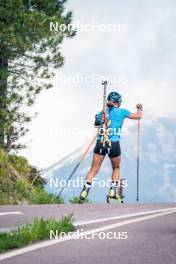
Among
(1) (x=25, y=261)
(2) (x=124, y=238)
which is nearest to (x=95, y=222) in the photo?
(2) (x=124, y=238)

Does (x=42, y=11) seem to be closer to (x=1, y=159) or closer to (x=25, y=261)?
(x=1, y=159)

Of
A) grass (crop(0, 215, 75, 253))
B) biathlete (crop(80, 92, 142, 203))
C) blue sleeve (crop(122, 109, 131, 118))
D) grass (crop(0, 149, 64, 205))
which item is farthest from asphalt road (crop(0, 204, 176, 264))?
grass (crop(0, 149, 64, 205))

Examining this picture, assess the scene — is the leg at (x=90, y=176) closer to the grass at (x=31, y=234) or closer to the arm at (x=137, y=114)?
the arm at (x=137, y=114)

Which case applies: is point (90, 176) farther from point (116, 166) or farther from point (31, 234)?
point (31, 234)

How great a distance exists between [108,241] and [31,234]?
80 cm

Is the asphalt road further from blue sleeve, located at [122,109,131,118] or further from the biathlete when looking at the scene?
blue sleeve, located at [122,109,131,118]

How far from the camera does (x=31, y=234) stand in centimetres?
762

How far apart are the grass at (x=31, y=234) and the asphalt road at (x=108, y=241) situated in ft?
0.51

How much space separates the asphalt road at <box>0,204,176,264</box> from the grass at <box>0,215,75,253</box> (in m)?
0.16

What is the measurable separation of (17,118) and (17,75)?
152cm

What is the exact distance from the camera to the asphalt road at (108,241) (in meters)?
6.39

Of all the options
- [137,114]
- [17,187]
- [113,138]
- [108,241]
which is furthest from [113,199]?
[108,241]

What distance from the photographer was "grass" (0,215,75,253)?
719cm

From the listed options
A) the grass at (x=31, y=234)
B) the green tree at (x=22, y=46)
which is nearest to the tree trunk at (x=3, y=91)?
the green tree at (x=22, y=46)
